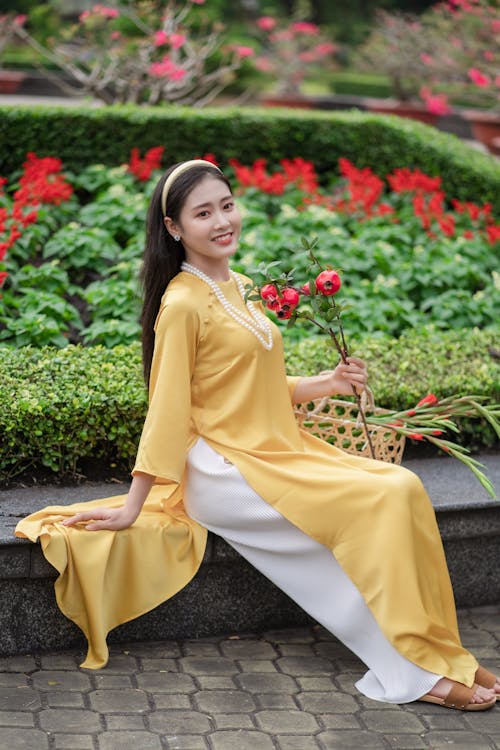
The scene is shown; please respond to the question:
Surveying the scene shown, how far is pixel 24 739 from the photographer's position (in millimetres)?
2723

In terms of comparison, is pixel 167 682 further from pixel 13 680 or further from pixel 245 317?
pixel 245 317

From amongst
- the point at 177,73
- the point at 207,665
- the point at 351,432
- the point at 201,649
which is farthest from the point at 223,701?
the point at 177,73

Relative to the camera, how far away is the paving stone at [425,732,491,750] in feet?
9.14

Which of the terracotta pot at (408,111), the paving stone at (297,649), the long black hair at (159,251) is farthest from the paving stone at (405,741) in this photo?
the terracotta pot at (408,111)

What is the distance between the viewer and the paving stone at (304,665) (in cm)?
317

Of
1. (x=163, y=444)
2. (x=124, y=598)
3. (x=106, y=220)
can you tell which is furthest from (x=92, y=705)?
(x=106, y=220)

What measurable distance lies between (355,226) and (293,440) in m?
3.10

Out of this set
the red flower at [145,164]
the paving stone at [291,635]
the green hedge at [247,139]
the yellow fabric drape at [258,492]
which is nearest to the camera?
the yellow fabric drape at [258,492]

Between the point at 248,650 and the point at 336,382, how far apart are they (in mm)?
833

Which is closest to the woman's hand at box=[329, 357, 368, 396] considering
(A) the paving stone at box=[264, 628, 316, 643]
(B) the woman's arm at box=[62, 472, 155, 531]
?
(B) the woman's arm at box=[62, 472, 155, 531]

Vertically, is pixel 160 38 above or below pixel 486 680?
above

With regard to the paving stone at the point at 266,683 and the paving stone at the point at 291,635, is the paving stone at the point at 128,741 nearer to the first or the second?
the paving stone at the point at 266,683

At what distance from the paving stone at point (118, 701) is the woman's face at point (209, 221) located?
122 centimetres

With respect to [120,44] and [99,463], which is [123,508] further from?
[120,44]
